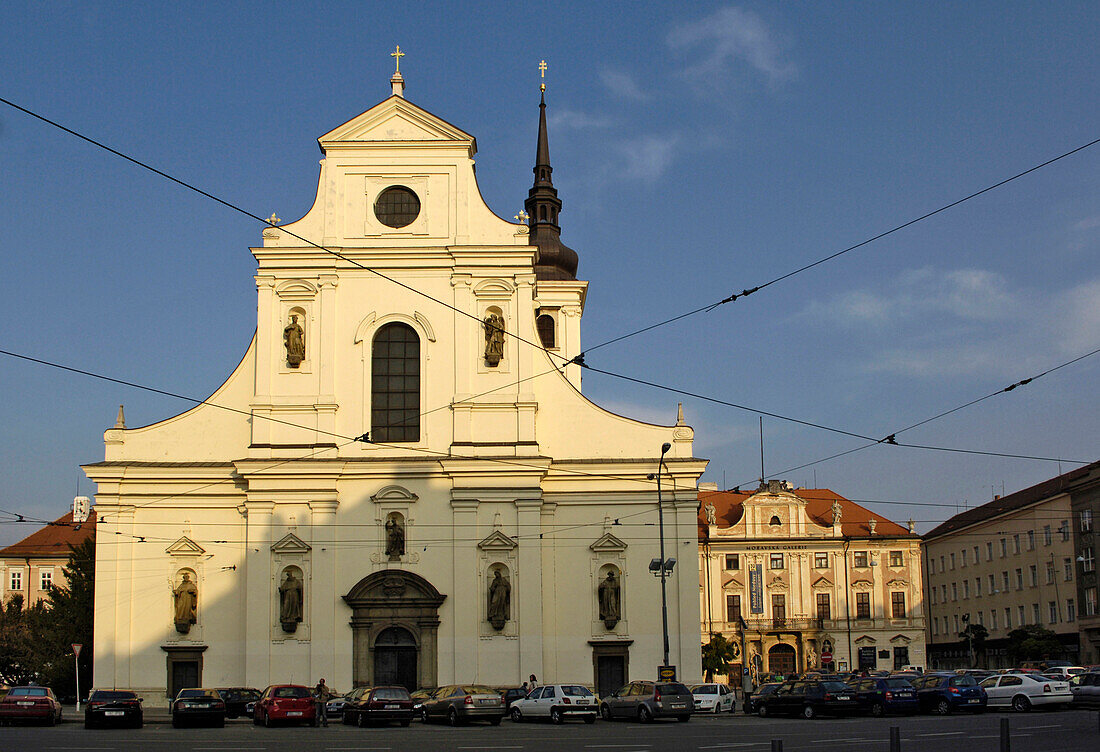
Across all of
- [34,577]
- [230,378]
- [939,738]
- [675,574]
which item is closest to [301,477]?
[230,378]

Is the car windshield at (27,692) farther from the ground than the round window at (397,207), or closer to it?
closer to it

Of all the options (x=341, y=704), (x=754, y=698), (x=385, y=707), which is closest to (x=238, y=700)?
(x=341, y=704)

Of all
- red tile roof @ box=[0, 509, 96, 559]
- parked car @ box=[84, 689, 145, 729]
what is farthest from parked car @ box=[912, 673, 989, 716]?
red tile roof @ box=[0, 509, 96, 559]

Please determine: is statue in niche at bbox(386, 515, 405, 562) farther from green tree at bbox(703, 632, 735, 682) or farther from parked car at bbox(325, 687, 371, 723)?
green tree at bbox(703, 632, 735, 682)

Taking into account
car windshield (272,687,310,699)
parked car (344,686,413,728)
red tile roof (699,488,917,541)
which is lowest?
parked car (344,686,413,728)

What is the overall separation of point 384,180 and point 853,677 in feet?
70.0

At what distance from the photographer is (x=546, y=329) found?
52.1 meters

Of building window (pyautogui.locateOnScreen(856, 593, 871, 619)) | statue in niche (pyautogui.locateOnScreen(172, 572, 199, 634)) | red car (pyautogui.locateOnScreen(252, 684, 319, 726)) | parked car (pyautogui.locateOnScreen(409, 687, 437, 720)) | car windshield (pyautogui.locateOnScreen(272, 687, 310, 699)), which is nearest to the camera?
red car (pyautogui.locateOnScreen(252, 684, 319, 726))

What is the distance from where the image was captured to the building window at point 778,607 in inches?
2990

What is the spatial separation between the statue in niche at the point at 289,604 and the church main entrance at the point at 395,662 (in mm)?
2539

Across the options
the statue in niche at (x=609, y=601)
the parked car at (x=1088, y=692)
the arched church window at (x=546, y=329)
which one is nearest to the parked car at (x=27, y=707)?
the statue in niche at (x=609, y=601)

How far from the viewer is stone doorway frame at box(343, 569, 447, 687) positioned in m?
38.2

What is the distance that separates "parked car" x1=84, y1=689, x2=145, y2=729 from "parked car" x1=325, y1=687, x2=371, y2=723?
16.9 ft

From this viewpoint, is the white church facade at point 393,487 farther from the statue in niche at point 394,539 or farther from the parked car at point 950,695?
the parked car at point 950,695
